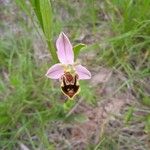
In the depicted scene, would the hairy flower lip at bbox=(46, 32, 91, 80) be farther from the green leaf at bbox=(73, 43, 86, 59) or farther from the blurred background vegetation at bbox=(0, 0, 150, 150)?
the blurred background vegetation at bbox=(0, 0, 150, 150)

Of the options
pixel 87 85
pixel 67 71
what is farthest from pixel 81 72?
pixel 87 85

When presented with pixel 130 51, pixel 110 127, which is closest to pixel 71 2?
pixel 130 51

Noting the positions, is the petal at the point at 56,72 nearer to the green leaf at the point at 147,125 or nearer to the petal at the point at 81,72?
the petal at the point at 81,72

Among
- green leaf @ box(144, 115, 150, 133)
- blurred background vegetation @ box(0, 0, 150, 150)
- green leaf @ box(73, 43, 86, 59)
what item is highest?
green leaf @ box(73, 43, 86, 59)

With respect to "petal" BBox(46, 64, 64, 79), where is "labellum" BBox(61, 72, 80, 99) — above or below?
below

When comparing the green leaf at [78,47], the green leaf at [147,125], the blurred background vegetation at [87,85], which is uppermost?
the green leaf at [78,47]

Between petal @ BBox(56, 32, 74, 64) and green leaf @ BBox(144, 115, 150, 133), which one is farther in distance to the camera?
green leaf @ BBox(144, 115, 150, 133)

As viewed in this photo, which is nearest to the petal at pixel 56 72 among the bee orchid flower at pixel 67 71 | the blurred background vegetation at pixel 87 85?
the bee orchid flower at pixel 67 71

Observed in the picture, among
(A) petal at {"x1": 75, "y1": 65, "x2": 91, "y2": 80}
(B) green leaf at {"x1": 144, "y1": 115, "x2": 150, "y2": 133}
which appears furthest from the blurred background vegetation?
(A) petal at {"x1": 75, "y1": 65, "x2": 91, "y2": 80}
